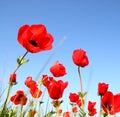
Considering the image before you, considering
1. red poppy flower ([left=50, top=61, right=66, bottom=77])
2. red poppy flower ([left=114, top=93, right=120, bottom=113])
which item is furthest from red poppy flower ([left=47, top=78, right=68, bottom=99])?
red poppy flower ([left=114, top=93, right=120, bottom=113])

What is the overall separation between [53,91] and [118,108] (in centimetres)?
105

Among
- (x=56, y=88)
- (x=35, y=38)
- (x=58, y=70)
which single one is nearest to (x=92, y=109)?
(x=58, y=70)

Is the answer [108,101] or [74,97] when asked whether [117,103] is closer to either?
[108,101]

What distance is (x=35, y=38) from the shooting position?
85.8 inches

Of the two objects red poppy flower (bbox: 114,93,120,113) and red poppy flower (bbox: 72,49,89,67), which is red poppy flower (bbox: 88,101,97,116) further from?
red poppy flower (bbox: 114,93,120,113)

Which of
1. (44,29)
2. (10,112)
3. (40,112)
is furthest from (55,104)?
(44,29)

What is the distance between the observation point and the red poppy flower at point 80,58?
3.60 metres

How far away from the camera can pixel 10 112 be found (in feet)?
9.33

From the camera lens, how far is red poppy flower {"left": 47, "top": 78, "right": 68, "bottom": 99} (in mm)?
2873

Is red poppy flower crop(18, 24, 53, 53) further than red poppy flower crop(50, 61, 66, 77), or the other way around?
red poppy flower crop(50, 61, 66, 77)

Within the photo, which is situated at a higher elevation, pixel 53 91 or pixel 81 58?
pixel 81 58

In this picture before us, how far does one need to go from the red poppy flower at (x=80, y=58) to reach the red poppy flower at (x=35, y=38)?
136 cm

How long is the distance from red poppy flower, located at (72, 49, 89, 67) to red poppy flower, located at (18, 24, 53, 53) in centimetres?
136

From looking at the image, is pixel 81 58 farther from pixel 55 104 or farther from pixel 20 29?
pixel 20 29
